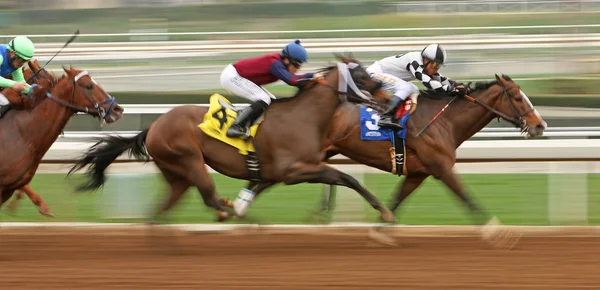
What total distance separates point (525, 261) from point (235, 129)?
7.06 feet

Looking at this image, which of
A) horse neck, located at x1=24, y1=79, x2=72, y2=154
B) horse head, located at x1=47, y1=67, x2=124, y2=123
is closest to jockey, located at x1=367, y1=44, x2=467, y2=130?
horse head, located at x1=47, y1=67, x2=124, y2=123

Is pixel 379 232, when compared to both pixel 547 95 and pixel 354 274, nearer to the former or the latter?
pixel 354 274

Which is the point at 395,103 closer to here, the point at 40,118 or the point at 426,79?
the point at 426,79

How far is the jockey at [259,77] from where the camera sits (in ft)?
21.7

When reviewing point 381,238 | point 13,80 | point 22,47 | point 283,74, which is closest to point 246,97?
point 283,74

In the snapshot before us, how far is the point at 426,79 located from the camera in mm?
7496

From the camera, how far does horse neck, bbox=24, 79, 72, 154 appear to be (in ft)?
21.3

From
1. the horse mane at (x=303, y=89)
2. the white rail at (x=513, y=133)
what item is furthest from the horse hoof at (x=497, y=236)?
the white rail at (x=513, y=133)

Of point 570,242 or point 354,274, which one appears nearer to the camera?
point 354,274

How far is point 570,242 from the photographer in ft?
22.2

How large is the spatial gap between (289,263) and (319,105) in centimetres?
123

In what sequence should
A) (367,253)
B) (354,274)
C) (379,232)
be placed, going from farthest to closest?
(379,232) < (367,253) < (354,274)

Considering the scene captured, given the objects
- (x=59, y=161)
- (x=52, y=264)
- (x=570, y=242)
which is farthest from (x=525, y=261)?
(x=59, y=161)

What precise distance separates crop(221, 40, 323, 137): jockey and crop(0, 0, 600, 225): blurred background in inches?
62.1
